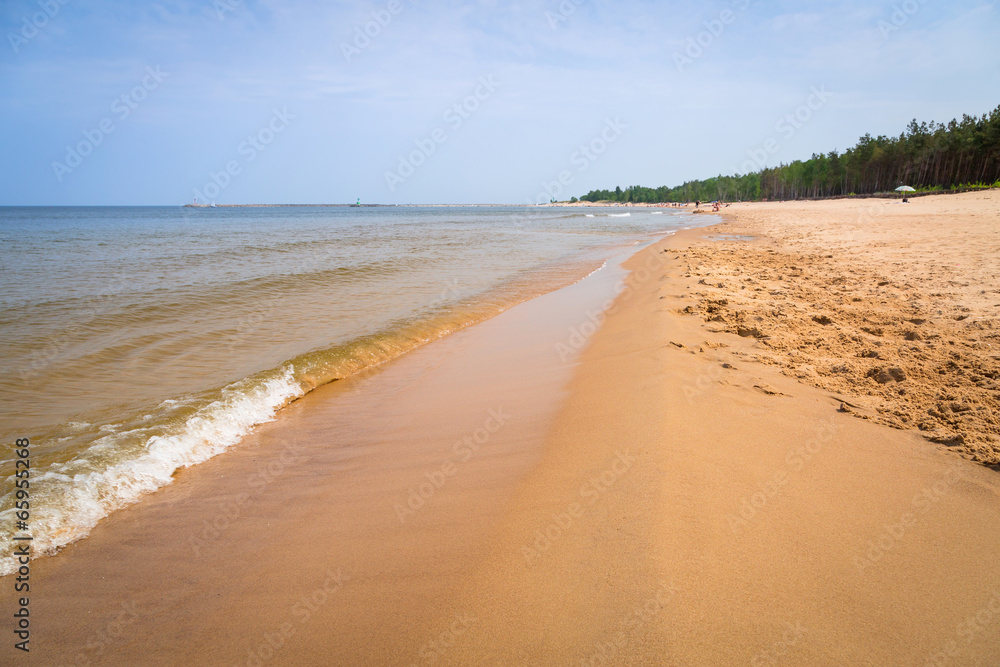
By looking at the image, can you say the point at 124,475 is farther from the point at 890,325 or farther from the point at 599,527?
the point at 890,325

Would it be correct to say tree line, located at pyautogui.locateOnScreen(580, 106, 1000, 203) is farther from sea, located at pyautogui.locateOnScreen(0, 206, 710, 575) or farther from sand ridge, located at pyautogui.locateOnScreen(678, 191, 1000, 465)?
sea, located at pyautogui.locateOnScreen(0, 206, 710, 575)

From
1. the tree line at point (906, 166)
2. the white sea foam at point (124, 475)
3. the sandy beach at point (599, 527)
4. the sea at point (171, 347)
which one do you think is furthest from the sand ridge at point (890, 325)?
the tree line at point (906, 166)

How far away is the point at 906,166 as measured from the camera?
64750mm

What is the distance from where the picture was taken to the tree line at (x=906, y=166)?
52.1 metres

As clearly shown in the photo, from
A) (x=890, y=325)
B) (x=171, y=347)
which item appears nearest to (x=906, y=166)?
(x=890, y=325)

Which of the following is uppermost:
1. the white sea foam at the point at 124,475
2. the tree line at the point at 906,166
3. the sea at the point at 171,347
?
the tree line at the point at 906,166

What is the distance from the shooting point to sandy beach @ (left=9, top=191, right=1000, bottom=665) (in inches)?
75.9

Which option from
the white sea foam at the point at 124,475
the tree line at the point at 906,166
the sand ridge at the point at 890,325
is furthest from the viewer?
the tree line at the point at 906,166

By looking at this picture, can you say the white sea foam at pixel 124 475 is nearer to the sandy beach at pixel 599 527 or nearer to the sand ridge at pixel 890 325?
the sandy beach at pixel 599 527

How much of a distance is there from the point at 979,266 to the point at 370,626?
11.6 meters

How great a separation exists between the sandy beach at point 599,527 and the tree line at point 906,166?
205 feet

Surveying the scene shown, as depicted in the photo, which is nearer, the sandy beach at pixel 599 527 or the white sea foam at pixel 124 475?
the sandy beach at pixel 599 527

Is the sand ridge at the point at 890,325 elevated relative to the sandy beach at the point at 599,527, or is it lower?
elevated

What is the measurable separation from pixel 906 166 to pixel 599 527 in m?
89.4
